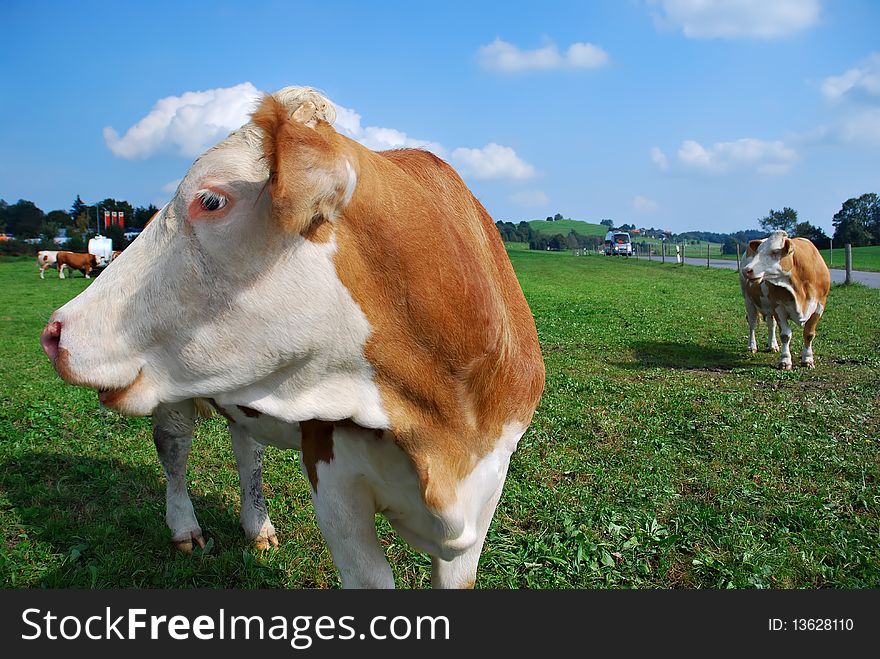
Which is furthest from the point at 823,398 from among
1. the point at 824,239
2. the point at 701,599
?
the point at 824,239

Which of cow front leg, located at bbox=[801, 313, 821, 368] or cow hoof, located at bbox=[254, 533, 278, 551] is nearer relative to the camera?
cow hoof, located at bbox=[254, 533, 278, 551]

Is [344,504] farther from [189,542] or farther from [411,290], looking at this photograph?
[189,542]

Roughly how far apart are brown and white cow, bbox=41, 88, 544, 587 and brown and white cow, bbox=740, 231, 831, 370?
29.3ft

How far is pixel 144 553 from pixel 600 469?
3340 millimetres

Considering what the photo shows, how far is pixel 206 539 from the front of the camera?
429cm

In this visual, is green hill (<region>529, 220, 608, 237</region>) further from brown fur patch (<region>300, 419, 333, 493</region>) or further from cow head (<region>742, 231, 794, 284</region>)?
brown fur patch (<region>300, 419, 333, 493</region>)

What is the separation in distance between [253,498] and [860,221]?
71934mm

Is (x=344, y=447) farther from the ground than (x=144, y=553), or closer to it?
farther from the ground

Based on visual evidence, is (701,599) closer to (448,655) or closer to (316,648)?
(448,655)

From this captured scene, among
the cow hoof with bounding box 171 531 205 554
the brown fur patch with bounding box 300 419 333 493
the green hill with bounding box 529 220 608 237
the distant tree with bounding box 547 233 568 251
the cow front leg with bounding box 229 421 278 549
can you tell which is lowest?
the cow hoof with bounding box 171 531 205 554

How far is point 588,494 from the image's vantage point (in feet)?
16.0

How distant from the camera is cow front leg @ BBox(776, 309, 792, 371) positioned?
955cm

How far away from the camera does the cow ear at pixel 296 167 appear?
159cm

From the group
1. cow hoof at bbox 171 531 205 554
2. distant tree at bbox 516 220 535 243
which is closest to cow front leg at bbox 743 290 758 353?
cow hoof at bbox 171 531 205 554
